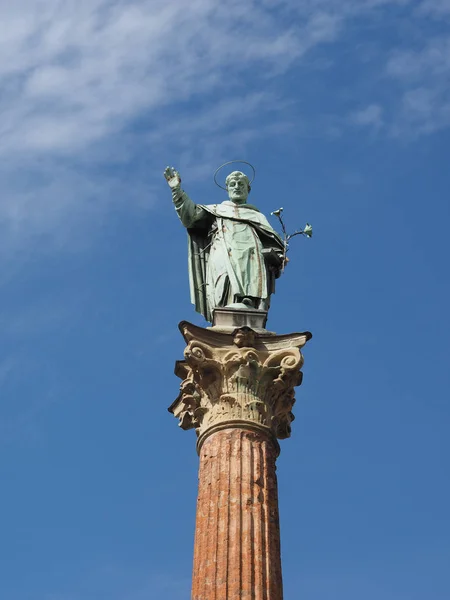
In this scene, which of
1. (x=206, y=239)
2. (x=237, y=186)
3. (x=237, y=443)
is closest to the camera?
(x=237, y=443)

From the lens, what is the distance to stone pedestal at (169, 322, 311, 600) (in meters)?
18.8

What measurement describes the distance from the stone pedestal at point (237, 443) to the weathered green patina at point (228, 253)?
206cm

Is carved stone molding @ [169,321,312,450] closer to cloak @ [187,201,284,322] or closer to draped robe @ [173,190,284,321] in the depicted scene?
draped robe @ [173,190,284,321]

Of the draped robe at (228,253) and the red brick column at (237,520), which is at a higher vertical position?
the draped robe at (228,253)

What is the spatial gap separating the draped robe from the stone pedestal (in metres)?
2.15

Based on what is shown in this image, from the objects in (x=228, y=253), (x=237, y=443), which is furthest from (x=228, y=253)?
(x=237, y=443)

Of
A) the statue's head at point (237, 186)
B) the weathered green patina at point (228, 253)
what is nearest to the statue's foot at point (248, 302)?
the weathered green patina at point (228, 253)

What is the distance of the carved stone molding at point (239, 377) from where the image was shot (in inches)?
847

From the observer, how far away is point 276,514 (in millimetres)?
20047

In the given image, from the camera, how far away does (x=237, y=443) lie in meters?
20.9

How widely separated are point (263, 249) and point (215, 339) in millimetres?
3723

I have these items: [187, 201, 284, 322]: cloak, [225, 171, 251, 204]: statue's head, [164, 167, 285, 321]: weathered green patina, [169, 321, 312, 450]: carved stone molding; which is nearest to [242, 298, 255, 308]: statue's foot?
[164, 167, 285, 321]: weathered green patina

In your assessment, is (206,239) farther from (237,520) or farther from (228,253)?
(237,520)

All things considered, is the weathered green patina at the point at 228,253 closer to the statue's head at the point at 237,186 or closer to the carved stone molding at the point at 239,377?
the statue's head at the point at 237,186
